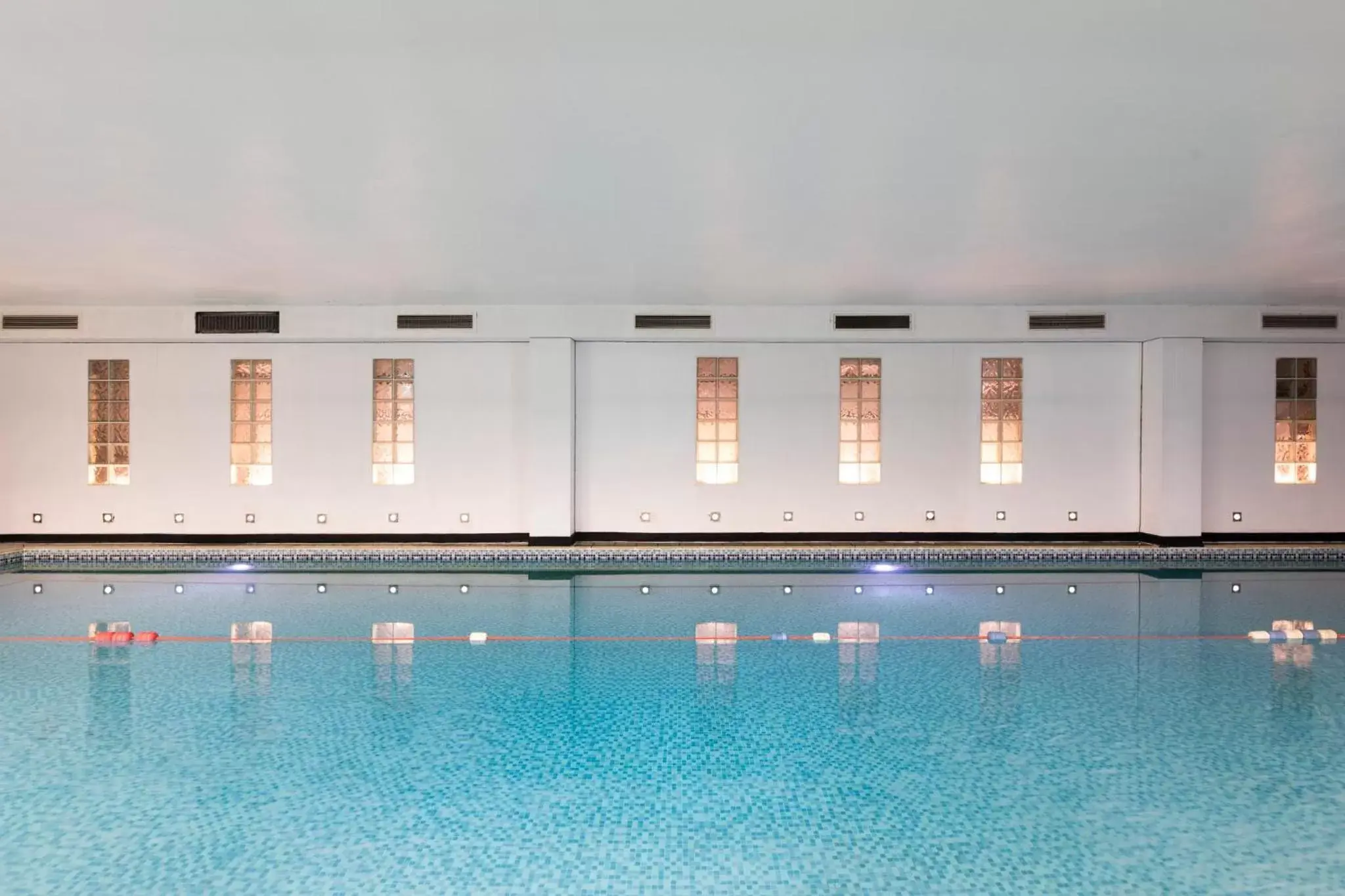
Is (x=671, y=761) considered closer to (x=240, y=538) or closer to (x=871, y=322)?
(x=871, y=322)

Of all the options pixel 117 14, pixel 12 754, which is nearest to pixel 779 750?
pixel 12 754

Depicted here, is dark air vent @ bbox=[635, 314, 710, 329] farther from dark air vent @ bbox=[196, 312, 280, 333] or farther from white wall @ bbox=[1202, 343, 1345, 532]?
white wall @ bbox=[1202, 343, 1345, 532]

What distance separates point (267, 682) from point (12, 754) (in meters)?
1.07

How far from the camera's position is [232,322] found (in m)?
8.17

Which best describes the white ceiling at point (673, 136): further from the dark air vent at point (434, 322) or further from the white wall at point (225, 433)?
the white wall at point (225, 433)

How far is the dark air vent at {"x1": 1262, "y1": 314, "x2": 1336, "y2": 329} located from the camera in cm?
804

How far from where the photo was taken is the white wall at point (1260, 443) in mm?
8359

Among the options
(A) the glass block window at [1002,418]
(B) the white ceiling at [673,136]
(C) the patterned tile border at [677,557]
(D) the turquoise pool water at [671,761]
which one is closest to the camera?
(D) the turquoise pool water at [671,761]

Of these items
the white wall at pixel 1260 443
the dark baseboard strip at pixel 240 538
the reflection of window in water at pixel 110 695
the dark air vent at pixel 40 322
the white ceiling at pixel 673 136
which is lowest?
the reflection of window in water at pixel 110 695

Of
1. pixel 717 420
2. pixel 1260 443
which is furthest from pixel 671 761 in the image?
pixel 1260 443

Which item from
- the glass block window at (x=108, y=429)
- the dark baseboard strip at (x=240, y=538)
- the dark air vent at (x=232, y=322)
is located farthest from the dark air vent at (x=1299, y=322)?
the glass block window at (x=108, y=429)

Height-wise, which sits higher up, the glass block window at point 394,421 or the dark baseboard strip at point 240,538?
the glass block window at point 394,421

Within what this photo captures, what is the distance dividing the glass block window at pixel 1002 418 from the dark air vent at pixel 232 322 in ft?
24.7

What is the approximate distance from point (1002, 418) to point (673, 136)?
6.11 metres
